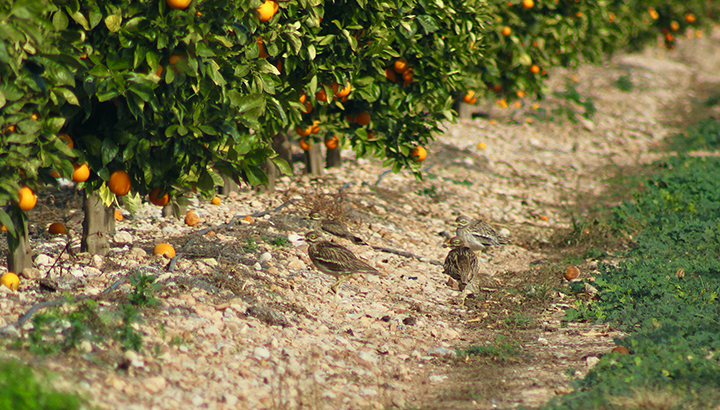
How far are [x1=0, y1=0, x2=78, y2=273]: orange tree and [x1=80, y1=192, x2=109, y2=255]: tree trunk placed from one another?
105 centimetres

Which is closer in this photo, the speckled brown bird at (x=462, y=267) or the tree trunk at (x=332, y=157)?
the speckled brown bird at (x=462, y=267)

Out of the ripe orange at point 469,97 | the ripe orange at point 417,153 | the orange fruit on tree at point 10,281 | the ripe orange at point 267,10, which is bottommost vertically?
the orange fruit on tree at point 10,281

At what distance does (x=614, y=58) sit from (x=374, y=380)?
18.2 m

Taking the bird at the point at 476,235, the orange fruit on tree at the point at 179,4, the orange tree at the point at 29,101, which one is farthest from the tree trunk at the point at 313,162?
the orange fruit on tree at the point at 179,4

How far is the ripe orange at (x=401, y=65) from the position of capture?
23.9ft

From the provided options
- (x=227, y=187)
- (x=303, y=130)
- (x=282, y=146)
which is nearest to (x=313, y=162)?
(x=282, y=146)

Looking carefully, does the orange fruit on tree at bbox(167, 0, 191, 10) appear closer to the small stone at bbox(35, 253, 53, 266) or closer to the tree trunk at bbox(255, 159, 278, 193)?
the small stone at bbox(35, 253, 53, 266)

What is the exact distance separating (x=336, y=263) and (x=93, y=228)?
2.12 metres

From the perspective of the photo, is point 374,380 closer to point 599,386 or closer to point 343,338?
point 343,338

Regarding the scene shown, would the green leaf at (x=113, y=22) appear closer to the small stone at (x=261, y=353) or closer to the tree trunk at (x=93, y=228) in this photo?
the tree trunk at (x=93, y=228)

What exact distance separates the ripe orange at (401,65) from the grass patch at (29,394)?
4961mm

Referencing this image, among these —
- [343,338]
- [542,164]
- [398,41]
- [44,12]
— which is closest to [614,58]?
[542,164]

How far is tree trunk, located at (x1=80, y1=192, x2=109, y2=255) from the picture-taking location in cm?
575

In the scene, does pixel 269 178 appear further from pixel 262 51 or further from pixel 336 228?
pixel 262 51
